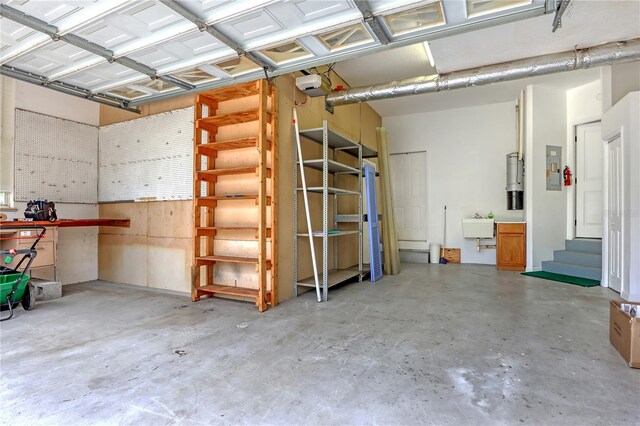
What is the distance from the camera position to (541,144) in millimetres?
6336

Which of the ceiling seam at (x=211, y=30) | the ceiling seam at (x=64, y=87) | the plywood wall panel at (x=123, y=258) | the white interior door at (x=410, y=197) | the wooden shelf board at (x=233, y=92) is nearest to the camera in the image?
the ceiling seam at (x=211, y=30)

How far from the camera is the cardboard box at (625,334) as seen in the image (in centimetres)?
228

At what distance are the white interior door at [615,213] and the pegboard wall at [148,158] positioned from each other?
235 inches

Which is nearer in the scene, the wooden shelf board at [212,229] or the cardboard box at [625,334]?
the cardboard box at [625,334]

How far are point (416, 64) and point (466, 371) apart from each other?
4.81 metres

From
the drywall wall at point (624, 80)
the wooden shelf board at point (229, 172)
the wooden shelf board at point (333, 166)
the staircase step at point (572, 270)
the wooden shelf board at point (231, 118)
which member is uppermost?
the drywall wall at point (624, 80)

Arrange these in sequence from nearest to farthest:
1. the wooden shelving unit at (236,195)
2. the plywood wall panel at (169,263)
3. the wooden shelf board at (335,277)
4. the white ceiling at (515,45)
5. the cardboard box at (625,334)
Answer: the cardboard box at (625,334) → the white ceiling at (515,45) → the wooden shelving unit at (236,195) → the wooden shelf board at (335,277) → the plywood wall panel at (169,263)

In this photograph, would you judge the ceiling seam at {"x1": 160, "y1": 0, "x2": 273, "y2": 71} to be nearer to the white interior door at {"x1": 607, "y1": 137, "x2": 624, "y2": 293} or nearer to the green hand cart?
the green hand cart

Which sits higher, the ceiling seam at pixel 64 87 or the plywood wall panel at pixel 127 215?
the ceiling seam at pixel 64 87

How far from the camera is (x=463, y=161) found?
7.50 meters

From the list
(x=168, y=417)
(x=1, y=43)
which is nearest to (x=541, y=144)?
(x=168, y=417)

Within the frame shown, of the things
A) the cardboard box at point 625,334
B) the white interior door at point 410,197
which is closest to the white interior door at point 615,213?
the cardboard box at point 625,334

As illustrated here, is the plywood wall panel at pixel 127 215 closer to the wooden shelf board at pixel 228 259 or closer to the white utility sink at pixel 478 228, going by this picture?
the wooden shelf board at pixel 228 259

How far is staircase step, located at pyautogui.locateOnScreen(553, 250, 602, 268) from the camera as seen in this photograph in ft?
18.3
